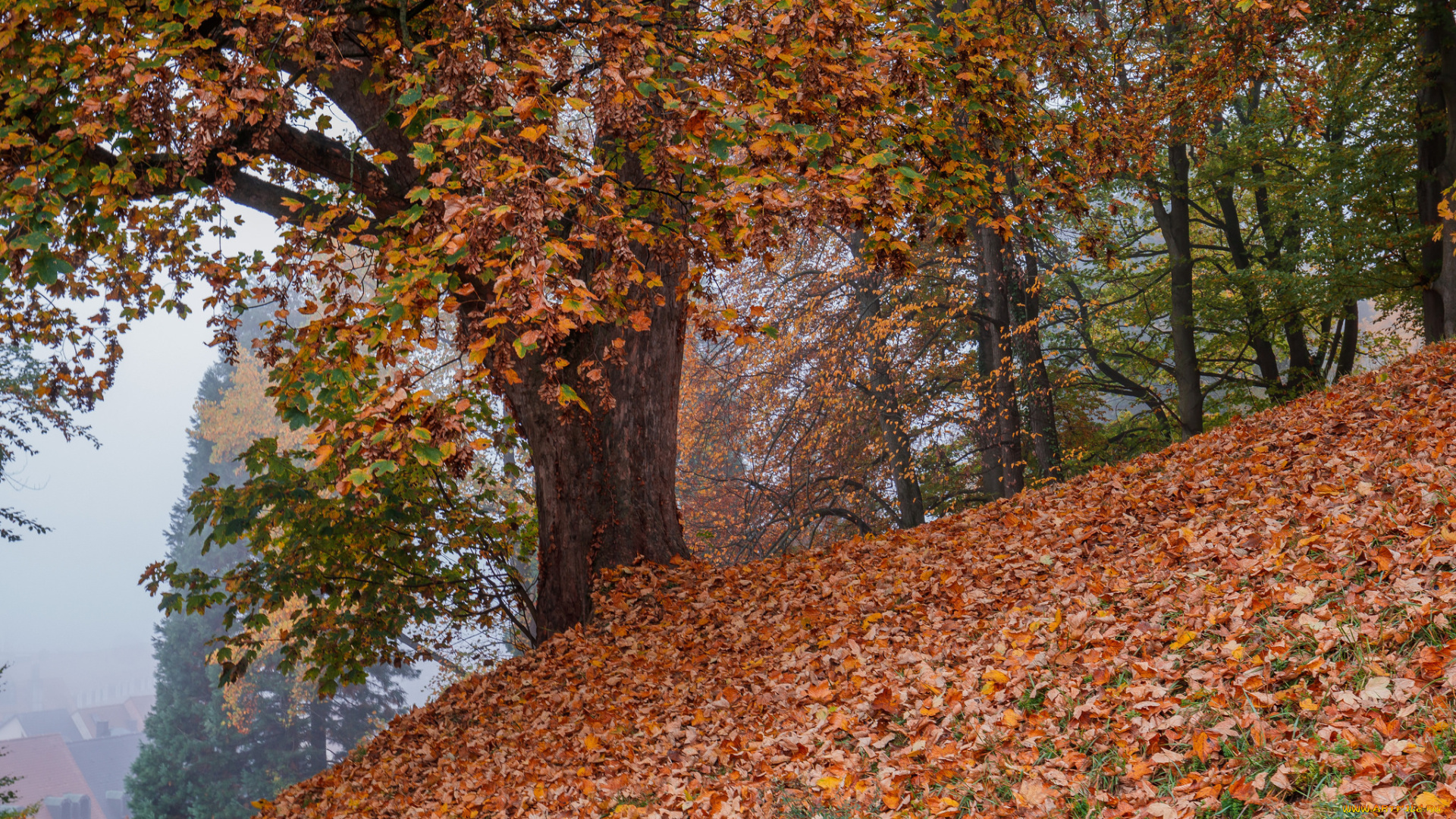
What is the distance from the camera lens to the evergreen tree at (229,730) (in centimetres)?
2723

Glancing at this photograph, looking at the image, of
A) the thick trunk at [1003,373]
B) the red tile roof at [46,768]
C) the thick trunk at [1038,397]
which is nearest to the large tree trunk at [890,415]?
the thick trunk at [1003,373]

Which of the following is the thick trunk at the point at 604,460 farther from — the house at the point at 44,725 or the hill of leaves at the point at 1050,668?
the house at the point at 44,725

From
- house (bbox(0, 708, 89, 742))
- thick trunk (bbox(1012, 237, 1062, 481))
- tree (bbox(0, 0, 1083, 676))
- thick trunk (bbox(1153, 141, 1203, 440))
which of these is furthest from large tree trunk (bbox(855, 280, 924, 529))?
house (bbox(0, 708, 89, 742))

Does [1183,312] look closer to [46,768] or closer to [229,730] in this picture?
[229,730]

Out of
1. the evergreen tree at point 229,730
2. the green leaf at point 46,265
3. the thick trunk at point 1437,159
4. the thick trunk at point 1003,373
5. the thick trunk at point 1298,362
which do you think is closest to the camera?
the green leaf at point 46,265

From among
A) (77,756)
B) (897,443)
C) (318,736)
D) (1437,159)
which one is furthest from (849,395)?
(77,756)

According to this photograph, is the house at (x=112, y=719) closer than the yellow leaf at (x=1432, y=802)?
No

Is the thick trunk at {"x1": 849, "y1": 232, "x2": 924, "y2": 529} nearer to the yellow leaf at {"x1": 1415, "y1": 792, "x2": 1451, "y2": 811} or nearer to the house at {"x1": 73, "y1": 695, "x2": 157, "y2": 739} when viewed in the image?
the yellow leaf at {"x1": 1415, "y1": 792, "x2": 1451, "y2": 811}

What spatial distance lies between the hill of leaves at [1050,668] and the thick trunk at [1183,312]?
5320 millimetres

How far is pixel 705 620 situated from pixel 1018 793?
143 inches

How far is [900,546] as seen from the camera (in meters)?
7.48

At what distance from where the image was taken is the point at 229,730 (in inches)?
1123

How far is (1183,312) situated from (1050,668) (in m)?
10.6

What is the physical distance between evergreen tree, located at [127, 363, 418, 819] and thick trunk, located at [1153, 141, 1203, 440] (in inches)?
952
